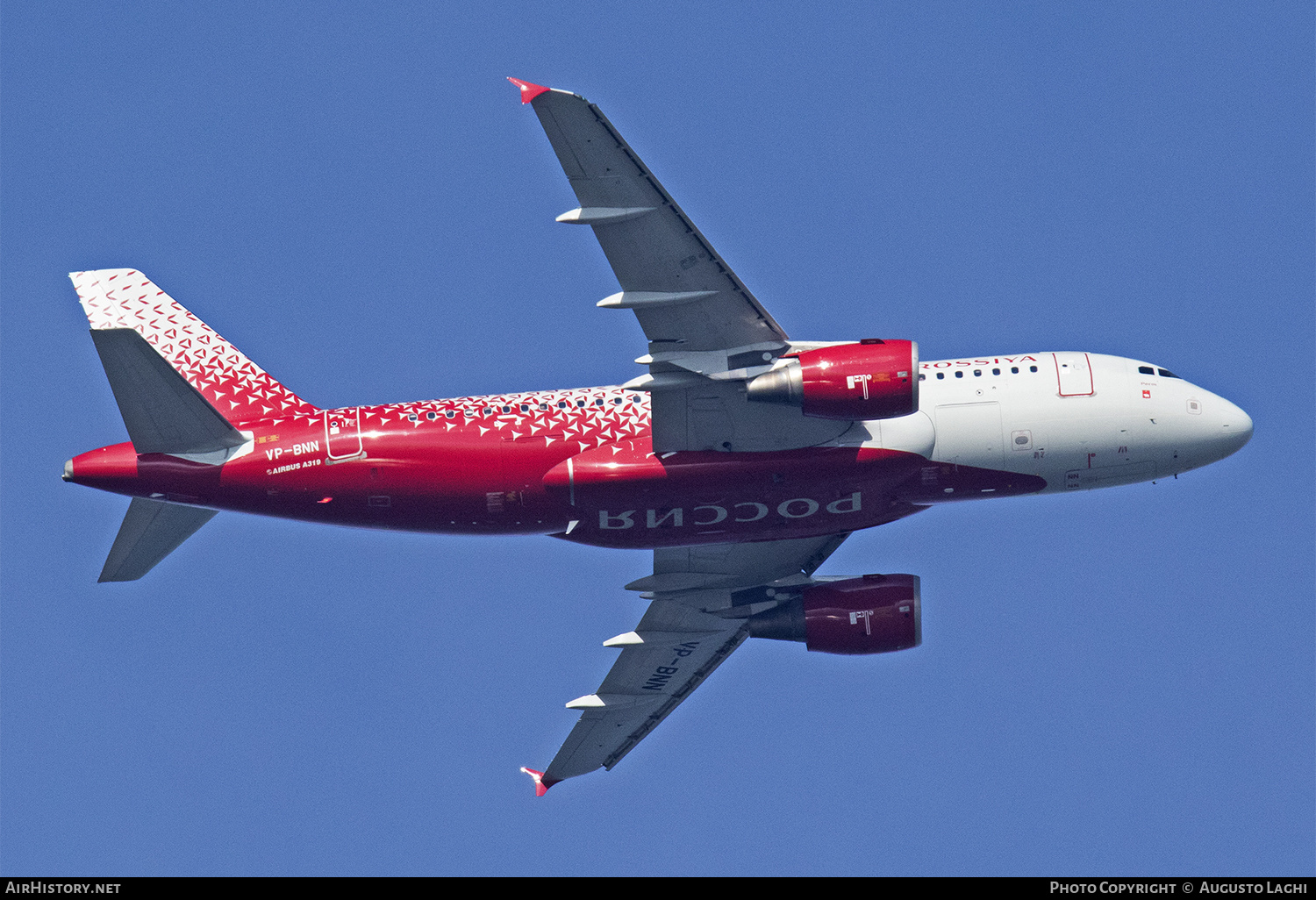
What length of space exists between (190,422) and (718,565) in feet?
55.0

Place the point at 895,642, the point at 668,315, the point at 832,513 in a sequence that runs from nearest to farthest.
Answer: the point at 668,315, the point at 832,513, the point at 895,642

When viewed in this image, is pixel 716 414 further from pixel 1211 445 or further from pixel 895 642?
pixel 1211 445

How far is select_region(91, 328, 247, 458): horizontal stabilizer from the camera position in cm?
4788

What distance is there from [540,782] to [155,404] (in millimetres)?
18534

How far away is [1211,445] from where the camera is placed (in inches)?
2039

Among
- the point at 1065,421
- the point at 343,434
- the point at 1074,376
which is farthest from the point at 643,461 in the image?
the point at 1074,376

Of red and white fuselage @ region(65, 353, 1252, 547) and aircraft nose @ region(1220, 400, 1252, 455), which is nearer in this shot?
red and white fuselage @ region(65, 353, 1252, 547)

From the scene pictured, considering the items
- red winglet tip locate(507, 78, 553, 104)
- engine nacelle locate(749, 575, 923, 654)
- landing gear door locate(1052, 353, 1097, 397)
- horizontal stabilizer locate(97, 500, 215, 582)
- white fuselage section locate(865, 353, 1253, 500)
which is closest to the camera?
red winglet tip locate(507, 78, 553, 104)

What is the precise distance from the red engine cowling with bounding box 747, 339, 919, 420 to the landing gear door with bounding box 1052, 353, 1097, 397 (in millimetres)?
5060

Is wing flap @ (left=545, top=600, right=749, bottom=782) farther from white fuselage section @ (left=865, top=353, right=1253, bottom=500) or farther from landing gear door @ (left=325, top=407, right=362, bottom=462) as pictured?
landing gear door @ (left=325, top=407, right=362, bottom=462)

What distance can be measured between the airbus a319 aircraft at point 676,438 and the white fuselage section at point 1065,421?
2.1 inches

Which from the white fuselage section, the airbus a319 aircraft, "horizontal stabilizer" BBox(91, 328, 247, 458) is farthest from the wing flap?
"horizontal stabilizer" BBox(91, 328, 247, 458)

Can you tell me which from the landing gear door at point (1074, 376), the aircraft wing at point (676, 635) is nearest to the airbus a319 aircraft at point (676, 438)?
the landing gear door at point (1074, 376)

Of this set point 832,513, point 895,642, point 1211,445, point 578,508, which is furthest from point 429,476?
point 1211,445
